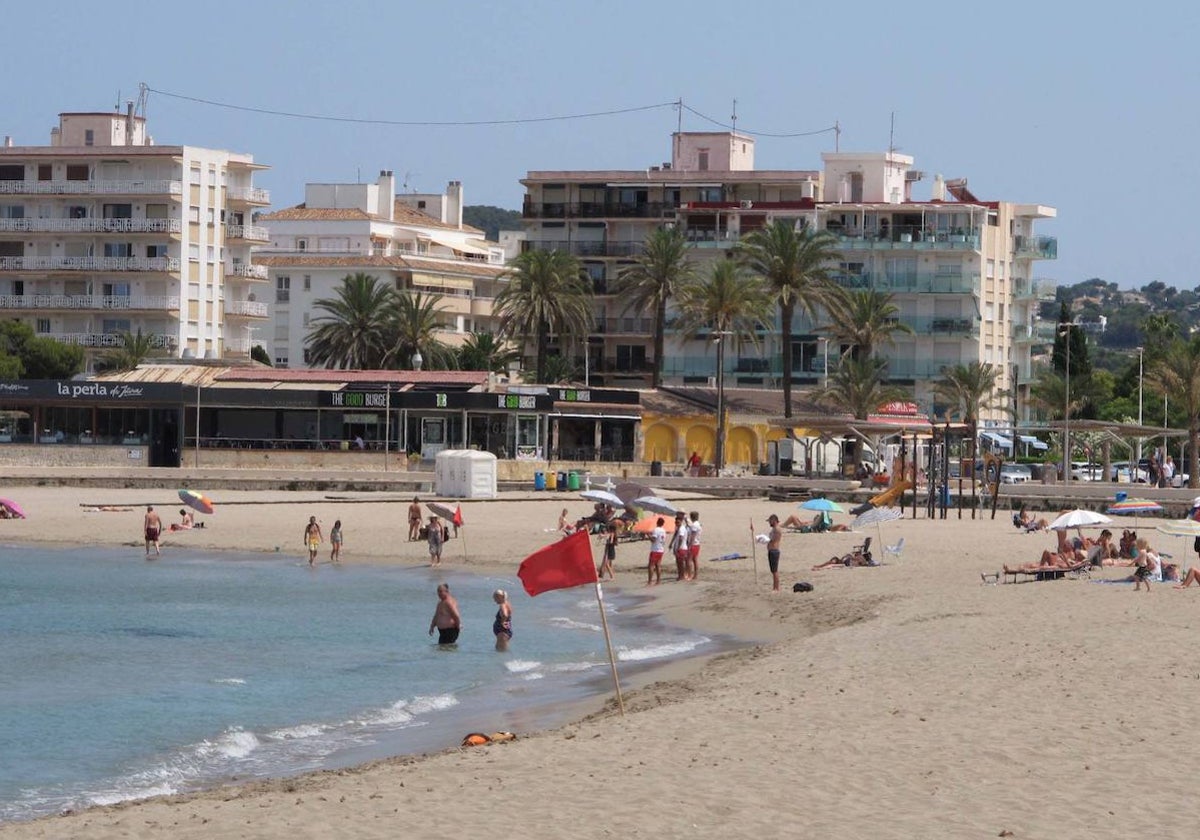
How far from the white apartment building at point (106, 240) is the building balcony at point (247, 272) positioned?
2.10 meters

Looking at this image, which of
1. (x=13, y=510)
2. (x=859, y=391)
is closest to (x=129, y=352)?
(x=859, y=391)

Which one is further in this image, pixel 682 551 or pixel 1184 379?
pixel 1184 379

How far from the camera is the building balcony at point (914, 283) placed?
90562 mm

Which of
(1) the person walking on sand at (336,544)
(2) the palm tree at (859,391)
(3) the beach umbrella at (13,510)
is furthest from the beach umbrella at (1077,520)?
(2) the palm tree at (859,391)

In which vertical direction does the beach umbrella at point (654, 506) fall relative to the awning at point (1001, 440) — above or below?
below

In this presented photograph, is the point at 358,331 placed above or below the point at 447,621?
above

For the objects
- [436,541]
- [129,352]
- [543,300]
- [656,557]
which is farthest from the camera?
[129,352]

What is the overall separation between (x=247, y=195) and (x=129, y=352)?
509 inches

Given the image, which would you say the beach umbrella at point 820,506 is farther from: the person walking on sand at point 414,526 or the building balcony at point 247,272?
the building balcony at point 247,272

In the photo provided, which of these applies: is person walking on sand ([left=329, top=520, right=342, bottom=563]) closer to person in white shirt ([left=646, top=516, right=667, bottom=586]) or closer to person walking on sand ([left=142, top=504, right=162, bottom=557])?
person walking on sand ([left=142, top=504, right=162, bottom=557])

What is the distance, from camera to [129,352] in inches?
3462

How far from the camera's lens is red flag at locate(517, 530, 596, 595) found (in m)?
17.7

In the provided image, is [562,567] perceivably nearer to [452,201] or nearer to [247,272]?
[247,272]

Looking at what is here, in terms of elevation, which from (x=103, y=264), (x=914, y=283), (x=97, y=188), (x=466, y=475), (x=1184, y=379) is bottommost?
(x=466, y=475)
